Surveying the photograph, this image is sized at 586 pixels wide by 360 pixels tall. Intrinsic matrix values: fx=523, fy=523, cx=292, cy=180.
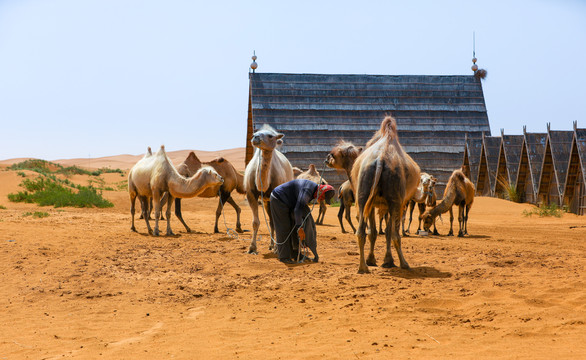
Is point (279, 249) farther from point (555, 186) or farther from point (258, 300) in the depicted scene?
point (555, 186)

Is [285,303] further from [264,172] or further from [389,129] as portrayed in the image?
[264,172]

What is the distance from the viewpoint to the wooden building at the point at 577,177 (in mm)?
20359

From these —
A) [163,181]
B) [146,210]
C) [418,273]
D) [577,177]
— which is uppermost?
[577,177]

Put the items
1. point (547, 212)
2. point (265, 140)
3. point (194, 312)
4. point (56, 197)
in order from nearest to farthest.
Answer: point (194, 312), point (265, 140), point (547, 212), point (56, 197)

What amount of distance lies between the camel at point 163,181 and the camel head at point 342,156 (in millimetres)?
4609

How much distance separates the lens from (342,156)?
9852mm

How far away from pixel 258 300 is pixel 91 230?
8.77 meters

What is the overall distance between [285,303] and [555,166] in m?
19.8

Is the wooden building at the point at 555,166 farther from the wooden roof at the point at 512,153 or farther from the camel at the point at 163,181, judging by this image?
the camel at the point at 163,181

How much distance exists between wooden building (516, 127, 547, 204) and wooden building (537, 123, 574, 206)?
0.33 metres

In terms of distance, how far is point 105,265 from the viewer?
8.84 meters

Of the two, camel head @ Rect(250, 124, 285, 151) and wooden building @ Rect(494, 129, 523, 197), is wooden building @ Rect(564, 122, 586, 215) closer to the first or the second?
wooden building @ Rect(494, 129, 523, 197)

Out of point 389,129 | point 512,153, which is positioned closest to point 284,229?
point 389,129

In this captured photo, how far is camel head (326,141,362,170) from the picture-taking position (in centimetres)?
975
